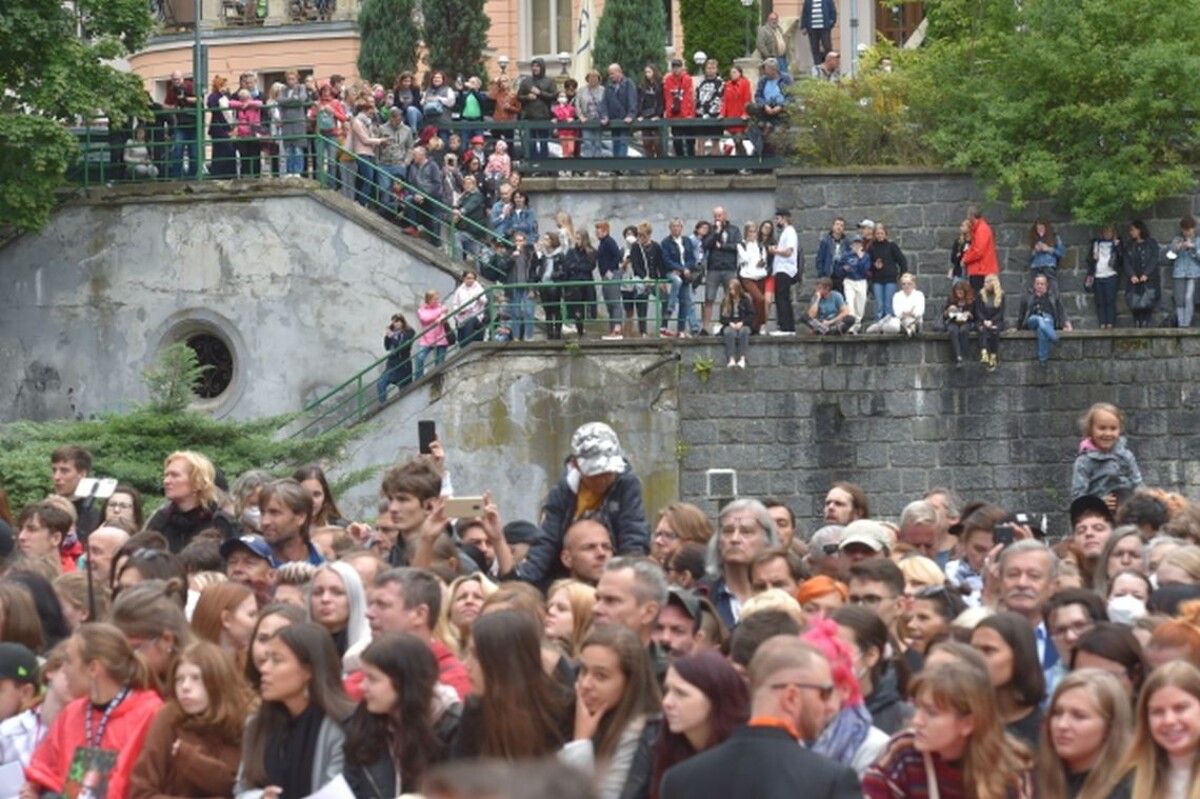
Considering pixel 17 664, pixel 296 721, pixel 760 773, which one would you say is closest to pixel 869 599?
pixel 296 721

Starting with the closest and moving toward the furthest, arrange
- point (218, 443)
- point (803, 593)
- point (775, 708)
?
point (775, 708), point (803, 593), point (218, 443)

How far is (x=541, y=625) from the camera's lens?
11516 millimetres

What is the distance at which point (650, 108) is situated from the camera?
3912 centimetres

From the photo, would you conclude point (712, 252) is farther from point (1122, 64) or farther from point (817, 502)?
point (1122, 64)

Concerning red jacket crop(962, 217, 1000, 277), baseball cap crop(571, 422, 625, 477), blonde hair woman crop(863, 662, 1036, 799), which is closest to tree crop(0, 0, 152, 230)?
red jacket crop(962, 217, 1000, 277)

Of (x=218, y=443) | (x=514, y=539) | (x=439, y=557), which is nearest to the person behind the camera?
(x=439, y=557)

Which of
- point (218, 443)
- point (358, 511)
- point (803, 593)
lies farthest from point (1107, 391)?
point (803, 593)

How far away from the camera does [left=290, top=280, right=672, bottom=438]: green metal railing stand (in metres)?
35.0

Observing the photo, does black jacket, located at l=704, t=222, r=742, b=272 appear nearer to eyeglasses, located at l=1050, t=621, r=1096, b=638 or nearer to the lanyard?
eyeglasses, located at l=1050, t=621, r=1096, b=638

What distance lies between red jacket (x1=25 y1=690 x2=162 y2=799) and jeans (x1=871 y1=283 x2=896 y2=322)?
2437 centimetres

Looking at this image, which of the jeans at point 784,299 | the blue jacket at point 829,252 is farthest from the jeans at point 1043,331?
the jeans at point 784,299

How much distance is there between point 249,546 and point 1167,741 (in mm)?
6136

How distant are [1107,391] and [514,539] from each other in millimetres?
20136

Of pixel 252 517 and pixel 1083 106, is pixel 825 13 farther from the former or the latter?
pixel 252 517
